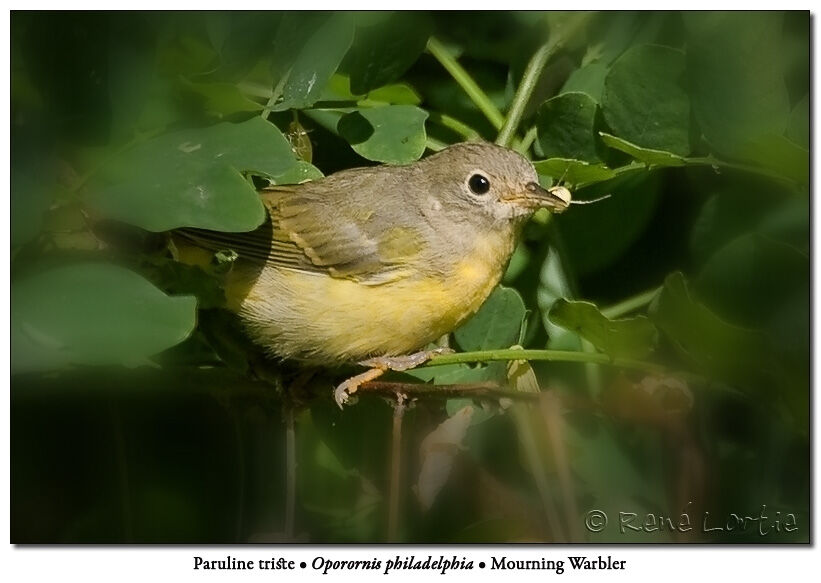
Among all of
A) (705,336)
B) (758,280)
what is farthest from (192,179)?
(758,280)

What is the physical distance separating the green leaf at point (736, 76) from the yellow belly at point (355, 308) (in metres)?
0.69

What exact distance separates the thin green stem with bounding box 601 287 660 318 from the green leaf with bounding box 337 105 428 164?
58 centimetres

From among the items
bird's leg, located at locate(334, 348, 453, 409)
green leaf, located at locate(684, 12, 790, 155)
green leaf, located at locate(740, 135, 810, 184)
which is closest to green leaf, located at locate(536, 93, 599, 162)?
green leaf, located at locate(684, 12, 790, 155)

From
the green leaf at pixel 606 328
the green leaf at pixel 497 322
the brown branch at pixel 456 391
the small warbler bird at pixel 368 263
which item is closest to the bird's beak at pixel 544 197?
the small warbler bird at pixel 368 263

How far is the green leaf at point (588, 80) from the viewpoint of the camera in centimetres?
244

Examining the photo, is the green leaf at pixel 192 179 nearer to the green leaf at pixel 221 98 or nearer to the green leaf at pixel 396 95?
the green leaf at pixel 221 98

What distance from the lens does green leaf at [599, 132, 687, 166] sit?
215 centimetres

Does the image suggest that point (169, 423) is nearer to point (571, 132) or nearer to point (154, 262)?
point (154, 262)

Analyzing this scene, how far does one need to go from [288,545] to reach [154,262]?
0.83 metres

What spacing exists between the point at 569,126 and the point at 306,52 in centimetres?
63

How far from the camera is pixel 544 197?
249 cm

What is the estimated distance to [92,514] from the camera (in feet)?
8.43
